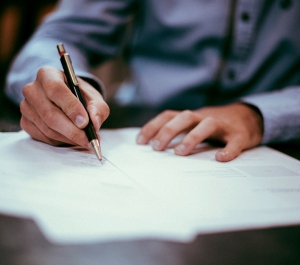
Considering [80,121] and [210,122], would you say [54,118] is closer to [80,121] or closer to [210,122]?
[80,121]

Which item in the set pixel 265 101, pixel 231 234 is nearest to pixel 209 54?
pixel 265 101

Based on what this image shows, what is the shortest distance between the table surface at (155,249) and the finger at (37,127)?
0.18 metres

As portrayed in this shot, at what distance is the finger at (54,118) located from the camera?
14.4 inches

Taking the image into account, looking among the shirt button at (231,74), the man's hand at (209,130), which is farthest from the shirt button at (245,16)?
the man's hand at (209,130)

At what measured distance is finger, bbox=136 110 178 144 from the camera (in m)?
0.46

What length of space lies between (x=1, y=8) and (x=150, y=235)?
172cm

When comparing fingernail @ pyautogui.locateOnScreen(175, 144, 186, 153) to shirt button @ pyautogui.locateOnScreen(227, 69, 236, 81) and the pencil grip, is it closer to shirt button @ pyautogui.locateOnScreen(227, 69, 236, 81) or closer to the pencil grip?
the pencil grip

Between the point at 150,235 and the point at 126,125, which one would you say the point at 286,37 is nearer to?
the point at 126,125

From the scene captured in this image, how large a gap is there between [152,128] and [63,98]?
→ 155 mm

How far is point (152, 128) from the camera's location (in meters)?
0.47

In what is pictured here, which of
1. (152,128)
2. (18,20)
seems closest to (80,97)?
(152,128)

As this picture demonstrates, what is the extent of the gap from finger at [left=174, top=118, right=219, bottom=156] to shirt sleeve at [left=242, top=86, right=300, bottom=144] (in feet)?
0.35

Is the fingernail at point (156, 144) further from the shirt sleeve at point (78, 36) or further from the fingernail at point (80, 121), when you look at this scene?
the shirt sleeve at point (78, 36)

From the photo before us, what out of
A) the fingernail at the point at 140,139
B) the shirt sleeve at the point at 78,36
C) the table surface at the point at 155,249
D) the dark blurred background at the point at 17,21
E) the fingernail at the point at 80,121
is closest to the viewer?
the table surface at the point at 155,249
